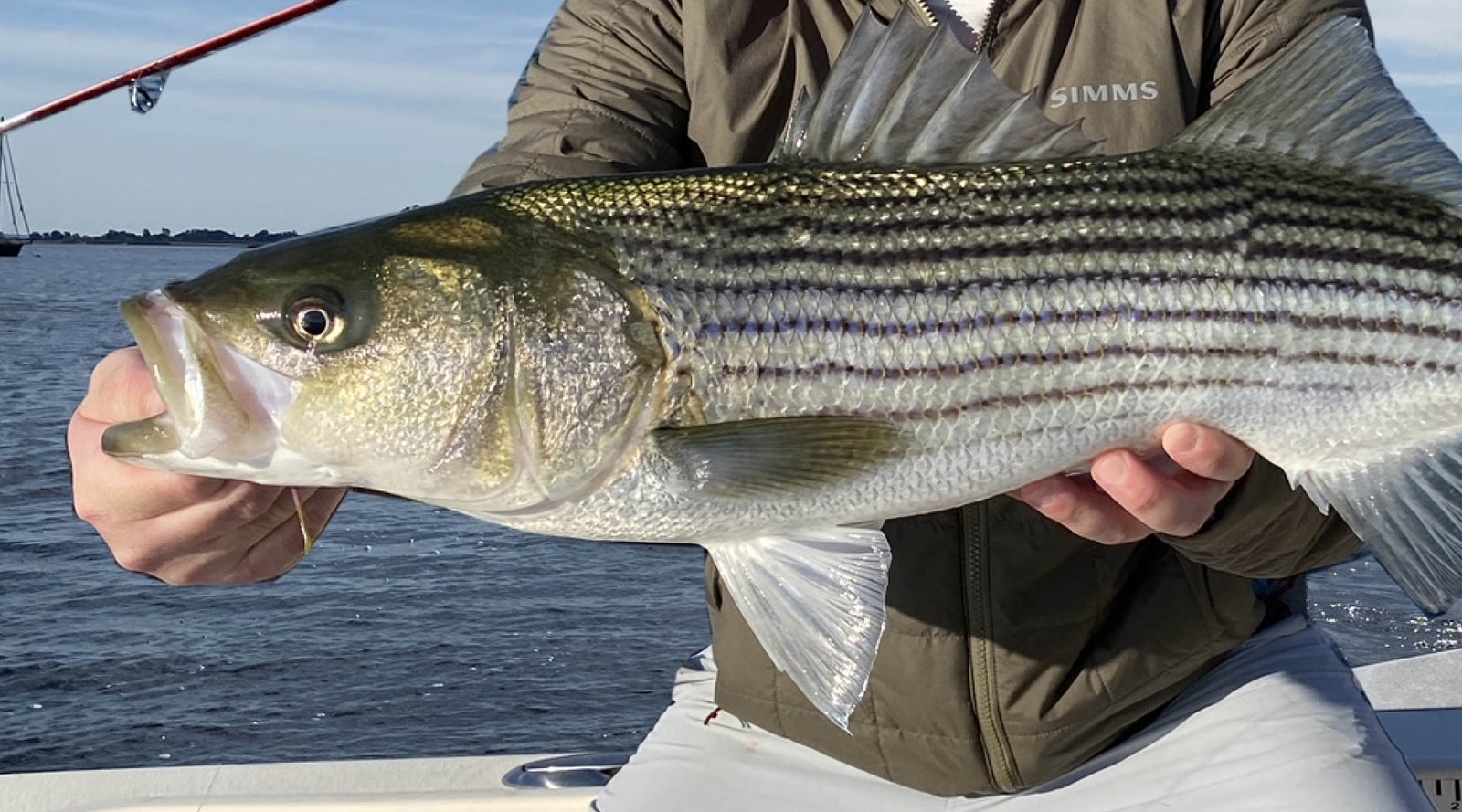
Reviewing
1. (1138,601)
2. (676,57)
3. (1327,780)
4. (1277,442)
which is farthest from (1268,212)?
(676,57)

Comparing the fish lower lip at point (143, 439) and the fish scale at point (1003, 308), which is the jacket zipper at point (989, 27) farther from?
the fish lower lip at point (143, 439)

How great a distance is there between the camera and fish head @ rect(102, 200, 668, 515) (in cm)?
236

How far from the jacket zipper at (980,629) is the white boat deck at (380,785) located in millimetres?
1381

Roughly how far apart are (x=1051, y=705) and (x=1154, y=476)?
815mm

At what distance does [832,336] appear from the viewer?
8.07ft

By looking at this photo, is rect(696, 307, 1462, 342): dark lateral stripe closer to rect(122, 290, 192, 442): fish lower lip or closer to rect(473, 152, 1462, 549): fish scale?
rect(473, 152, 1462, 549): fish scale

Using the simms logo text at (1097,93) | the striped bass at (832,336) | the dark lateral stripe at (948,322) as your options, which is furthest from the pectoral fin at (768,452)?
the simms logo text at (1097,93)

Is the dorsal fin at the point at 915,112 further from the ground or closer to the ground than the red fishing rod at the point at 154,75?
closer to the ground

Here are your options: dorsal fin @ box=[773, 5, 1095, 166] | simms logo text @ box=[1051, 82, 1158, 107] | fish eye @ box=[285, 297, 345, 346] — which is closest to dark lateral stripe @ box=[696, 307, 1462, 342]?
dorsal fin @ box=[773, 5, 1095, 166]

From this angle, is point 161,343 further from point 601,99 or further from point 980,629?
point 980,629

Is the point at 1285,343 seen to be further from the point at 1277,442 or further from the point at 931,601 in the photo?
the point at 931,601

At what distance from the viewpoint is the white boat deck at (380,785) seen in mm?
4012

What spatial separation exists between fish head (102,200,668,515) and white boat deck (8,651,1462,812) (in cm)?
186

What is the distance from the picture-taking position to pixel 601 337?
7.98 feet
